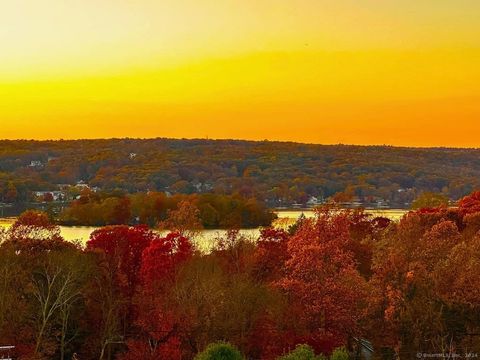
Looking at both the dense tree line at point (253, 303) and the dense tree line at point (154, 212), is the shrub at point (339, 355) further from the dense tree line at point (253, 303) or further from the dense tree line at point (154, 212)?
the dense tree line at point (154, 212)

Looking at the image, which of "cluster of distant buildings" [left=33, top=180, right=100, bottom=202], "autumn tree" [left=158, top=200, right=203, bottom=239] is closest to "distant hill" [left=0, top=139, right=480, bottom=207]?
"cluster of distant buildings" [left=33, top=180, right=100, bottom=202]

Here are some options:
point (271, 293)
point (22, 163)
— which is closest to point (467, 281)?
point (271, 293)

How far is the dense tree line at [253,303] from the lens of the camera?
3186 cm

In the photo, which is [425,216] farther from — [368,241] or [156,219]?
[156,219]

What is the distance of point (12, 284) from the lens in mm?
35000

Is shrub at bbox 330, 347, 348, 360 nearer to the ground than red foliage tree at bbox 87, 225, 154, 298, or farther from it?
nearer to the ground

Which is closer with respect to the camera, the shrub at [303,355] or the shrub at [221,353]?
the shrub at [303,355]

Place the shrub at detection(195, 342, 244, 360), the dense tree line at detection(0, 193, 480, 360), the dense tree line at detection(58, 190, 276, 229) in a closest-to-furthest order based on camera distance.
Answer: the shrub at detection(195, 342, 244, 360) < the dense tree line at detection(0, 193, 480, 360) < the dense tree line at detection(58, 190, 276, 229)

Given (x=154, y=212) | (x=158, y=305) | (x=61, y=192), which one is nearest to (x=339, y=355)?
(x=158, y=305)

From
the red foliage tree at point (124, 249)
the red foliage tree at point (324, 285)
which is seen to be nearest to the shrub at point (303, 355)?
the red foliage tree at point (324, 285)

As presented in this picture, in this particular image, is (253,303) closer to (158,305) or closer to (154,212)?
(158,305)

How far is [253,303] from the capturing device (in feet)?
116

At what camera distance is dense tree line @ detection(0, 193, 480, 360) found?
31859 mm

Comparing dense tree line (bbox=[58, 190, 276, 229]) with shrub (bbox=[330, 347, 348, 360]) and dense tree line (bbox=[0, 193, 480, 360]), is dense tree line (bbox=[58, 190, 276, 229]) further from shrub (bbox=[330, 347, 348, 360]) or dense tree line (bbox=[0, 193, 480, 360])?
shrub (bbox=[330, 347, 348, 360])
